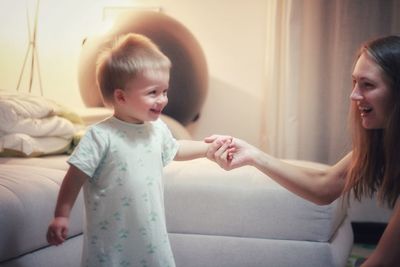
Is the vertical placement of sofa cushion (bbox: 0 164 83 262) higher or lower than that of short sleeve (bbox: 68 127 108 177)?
lower

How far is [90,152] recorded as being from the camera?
102 cm

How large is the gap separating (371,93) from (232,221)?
0.59 meters

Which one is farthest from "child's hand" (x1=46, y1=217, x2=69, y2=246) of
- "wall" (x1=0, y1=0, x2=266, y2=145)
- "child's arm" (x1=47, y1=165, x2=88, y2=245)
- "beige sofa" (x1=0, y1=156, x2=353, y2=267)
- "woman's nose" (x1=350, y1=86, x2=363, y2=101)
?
"wall" (x1=0, y1=0, x2=266, y2=145)

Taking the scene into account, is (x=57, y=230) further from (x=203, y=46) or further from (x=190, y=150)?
(x=203, y=46)

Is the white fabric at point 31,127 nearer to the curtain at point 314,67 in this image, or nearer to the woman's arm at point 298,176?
the woman's arm at point 298,176

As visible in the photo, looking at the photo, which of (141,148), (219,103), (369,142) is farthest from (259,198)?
(219,103)

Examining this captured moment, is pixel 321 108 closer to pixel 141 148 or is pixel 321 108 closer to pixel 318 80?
pixel 318 80

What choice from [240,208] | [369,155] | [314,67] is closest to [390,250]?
[369,155]

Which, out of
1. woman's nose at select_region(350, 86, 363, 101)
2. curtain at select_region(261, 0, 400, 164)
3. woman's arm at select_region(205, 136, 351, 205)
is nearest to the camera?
woman's nose at select_region(350, 86, 363, 101)

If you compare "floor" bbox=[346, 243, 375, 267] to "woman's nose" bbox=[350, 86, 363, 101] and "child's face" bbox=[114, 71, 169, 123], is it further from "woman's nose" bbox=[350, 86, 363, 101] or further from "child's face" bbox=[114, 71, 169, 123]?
"child's face" bbox=[114, 71, 169, 123]

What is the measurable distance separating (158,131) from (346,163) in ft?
2.06

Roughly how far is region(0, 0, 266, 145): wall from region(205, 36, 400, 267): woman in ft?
4.36

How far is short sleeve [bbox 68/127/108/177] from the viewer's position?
3.28ft

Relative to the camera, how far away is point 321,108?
251 cm
